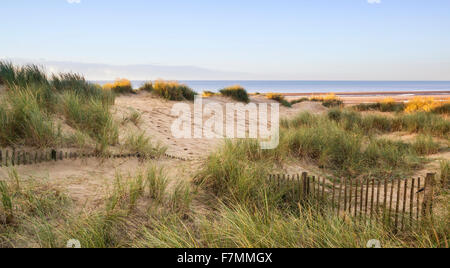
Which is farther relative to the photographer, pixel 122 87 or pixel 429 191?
pixel 122 87

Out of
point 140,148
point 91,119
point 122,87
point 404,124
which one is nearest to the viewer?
point 140,148

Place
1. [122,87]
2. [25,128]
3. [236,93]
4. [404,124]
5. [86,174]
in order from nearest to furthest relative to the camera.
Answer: [86,174] → [25,128] → [404,124] → [122,87] → [236,93]

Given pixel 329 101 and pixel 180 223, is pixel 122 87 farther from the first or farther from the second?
pixel 329 101

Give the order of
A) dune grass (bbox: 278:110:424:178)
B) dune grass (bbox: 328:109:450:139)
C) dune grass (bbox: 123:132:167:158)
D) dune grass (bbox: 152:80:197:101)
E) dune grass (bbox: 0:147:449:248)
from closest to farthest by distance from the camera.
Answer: dune grass (bbox: 0:147:449:248) < dune grass (bbox: 123:132:167:158) < dune grass (bbox: 278:110:424:178) < dune grass (bbox: 328:109:450:139) < dune grass (bbox: 152:80:197:101)

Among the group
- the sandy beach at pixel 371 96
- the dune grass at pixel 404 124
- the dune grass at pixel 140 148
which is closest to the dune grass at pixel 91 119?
the dune grass at pixel 140 148

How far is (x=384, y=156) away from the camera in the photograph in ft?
22.8

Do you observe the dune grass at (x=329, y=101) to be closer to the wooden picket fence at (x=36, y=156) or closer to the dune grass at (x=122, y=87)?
the dune grass at (x=122, y=87)

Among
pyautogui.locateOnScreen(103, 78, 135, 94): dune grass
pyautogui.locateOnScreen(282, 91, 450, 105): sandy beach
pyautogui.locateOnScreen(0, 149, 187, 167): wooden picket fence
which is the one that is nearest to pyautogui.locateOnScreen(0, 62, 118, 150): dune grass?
pyautogui.locateOnScreen(0, 149, 187, 167): wooden picket fence

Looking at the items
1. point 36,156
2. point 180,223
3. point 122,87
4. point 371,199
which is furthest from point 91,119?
point 122,87

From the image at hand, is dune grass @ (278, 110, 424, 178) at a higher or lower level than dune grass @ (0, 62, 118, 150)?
lower

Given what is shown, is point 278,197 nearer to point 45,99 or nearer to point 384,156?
point 384,156

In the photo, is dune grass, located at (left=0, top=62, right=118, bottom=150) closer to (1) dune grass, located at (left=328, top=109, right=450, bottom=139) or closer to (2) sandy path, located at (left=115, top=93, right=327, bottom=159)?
(2) sandy path, located at (left=115, top=93, right=327, bottom=159)

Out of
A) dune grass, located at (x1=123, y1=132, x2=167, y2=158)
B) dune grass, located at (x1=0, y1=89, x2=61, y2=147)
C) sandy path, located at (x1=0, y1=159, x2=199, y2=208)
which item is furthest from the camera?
dune grass, located at (x1=123, y1=132, x2=167, y2=158)

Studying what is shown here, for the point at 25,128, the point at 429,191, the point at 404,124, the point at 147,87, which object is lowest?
the point at 429,191
